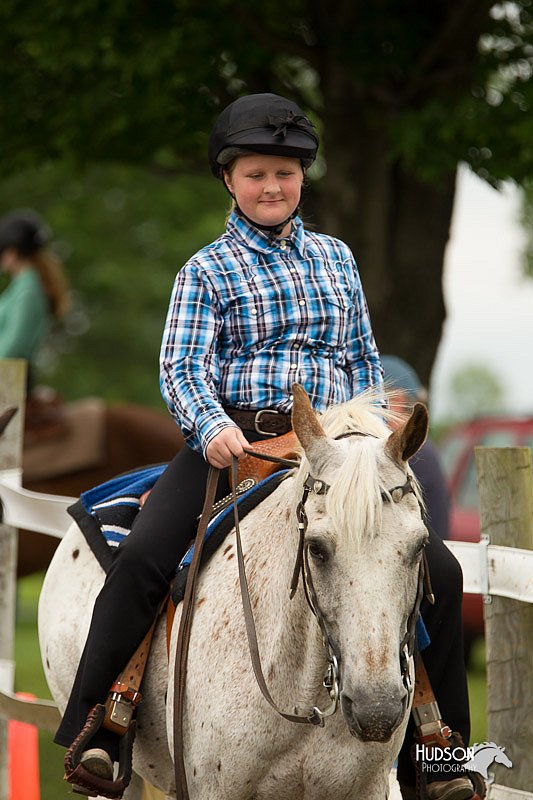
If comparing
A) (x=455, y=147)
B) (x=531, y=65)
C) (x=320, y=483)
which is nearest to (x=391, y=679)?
(x=320, y=483)

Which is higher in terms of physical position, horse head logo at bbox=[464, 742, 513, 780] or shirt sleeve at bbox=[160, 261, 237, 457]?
shirt sleeve at bbox=[160, 261, 237, 457]

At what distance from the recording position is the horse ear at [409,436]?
326cm

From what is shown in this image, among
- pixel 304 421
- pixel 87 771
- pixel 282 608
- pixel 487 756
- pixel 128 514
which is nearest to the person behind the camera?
pixel 304 421

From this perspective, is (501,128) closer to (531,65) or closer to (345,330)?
(531,65)

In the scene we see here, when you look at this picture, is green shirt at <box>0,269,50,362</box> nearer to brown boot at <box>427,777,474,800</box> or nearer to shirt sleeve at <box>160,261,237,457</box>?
shirt sleeve at <box>160,261,237,457</box>

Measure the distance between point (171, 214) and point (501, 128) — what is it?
16.1m

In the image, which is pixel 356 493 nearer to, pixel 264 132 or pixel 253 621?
pixel 253 621

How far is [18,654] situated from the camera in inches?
490

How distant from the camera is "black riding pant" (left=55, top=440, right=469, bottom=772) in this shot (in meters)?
3.89

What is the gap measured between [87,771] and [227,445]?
3.80 feet

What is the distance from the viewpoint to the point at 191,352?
397 centimetres

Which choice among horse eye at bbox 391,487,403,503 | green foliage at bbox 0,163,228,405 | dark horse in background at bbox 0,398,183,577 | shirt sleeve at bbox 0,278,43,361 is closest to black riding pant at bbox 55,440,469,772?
horse eye at bbox 391,487,403,503

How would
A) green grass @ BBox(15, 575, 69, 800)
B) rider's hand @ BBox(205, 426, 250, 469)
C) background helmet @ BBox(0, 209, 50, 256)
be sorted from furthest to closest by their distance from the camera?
background helmet @ BBox(0, 209, 50, 256)
green grass @ BBox(15, 575, 69, 800)
rider's hand @ BBox(205, 426, 250, 469)

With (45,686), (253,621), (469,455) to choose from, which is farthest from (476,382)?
(253,621)
